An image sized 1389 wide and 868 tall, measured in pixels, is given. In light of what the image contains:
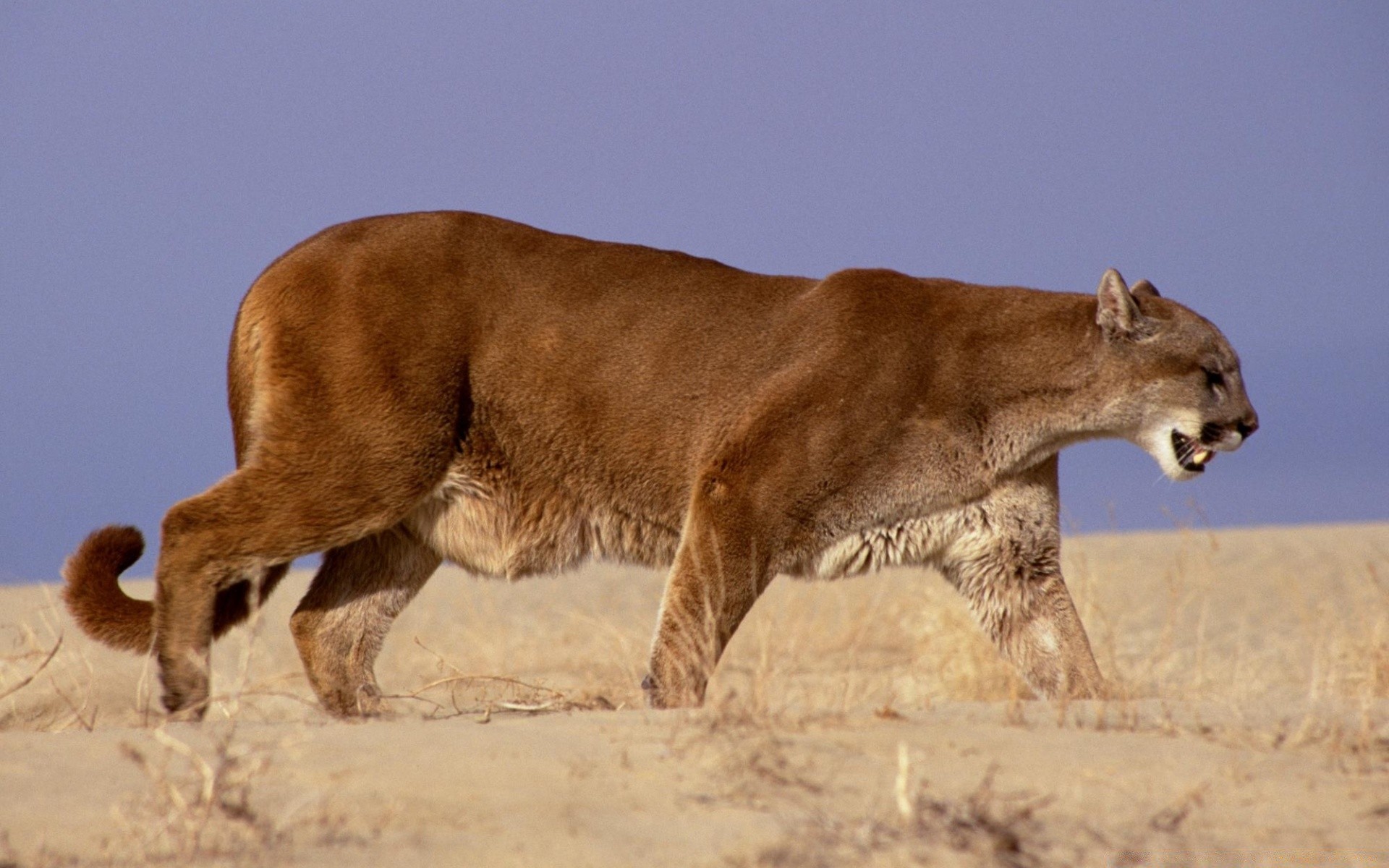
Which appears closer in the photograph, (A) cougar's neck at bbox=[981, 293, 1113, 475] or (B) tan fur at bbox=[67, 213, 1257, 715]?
(B) tan fur at bbox=[67, 213, 1257, 715]

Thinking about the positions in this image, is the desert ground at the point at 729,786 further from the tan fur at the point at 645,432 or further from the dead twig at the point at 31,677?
the tan fur at the point at 645,432

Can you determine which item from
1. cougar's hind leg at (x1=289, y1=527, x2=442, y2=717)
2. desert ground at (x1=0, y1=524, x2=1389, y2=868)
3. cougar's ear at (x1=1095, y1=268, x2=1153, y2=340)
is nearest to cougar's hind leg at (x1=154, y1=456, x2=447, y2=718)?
cougar's hind leg at (x1=289, y1=527, x2=442, y2=717)

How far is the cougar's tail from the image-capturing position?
5.27 metres

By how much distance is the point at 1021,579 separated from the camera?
18.4 feet

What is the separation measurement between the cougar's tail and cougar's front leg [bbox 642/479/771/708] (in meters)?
1.82

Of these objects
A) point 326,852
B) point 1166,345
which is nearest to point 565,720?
point 326,852

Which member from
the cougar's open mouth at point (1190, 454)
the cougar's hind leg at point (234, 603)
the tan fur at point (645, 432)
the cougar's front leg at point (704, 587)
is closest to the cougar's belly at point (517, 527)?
the tan fur at point (645, 432)

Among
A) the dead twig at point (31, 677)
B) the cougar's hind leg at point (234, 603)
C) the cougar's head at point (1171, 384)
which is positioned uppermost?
the cougar's head at point (1171, 384)

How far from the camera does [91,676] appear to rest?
4.97 m

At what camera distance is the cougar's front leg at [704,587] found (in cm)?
502

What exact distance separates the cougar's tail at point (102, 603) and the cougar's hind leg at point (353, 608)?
2.03 feet

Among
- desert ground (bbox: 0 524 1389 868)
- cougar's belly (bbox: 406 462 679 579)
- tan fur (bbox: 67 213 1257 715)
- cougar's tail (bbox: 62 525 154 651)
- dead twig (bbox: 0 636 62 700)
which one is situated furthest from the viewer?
cougar's belly (bbox: 406 462 679 579)

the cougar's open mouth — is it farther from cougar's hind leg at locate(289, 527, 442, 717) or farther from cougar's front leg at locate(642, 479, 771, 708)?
cougar's hind leg at locate(289, 527, 442, 717)

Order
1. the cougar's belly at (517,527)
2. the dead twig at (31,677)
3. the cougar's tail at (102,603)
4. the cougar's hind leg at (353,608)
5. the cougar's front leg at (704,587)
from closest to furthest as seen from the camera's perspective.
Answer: the dead twig at (31,677)
the cougar's front leg at (704,587)
the cougar's tail at (102,603)
the cougar's belly at (517,527)
the cougar's hind leg at (353,608)
